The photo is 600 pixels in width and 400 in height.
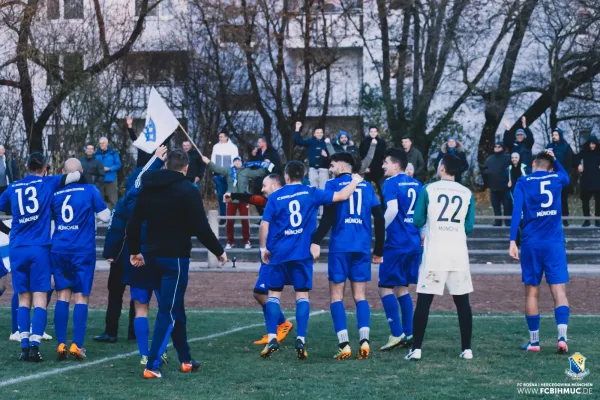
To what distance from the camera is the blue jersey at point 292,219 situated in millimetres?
9703

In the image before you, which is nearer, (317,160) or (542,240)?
(542,240)

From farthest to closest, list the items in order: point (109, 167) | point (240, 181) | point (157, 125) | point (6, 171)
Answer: point (109, 167)
point (6, 171)
point (240, 181)
point (157, 125)

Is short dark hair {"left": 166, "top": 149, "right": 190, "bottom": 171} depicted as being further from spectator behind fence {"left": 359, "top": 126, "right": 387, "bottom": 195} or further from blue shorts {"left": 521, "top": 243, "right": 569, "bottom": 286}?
spectator behind fence {"left": 359, "top": 126, "right": 387, "bottom": 195}

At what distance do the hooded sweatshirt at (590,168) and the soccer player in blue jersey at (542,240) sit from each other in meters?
12.9

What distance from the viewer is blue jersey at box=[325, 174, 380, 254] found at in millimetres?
9867

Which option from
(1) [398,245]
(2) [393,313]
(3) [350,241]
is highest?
(3) [350,241]

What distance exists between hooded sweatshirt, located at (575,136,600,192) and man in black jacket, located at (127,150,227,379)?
15.7m

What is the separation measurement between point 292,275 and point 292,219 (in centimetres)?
56

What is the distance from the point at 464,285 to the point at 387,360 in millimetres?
1055

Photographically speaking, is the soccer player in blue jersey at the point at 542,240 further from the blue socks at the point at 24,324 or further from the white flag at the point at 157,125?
the white flag at the point at 157,125

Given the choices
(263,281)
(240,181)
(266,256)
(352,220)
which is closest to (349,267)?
(352,220)

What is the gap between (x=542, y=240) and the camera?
998 cm

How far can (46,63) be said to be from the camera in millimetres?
29266

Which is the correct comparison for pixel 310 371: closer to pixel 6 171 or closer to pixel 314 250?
pixel 314 250
